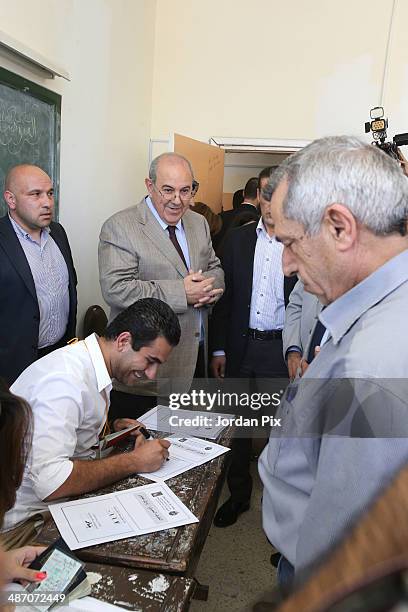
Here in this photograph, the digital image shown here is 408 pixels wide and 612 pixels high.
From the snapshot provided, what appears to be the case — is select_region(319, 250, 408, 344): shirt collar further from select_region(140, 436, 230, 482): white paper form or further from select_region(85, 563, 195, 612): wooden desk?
select_region(140, 436, 230, 482): white paper form

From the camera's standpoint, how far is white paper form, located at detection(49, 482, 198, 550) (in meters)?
1.12

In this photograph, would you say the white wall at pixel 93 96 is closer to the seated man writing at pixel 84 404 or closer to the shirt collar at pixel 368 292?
the seated man writing at pixel 84 404

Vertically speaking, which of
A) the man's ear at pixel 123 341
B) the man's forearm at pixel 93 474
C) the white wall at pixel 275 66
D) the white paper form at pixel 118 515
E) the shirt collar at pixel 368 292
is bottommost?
the white paper form at pixel 118 515

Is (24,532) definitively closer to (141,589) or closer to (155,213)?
(141,589)

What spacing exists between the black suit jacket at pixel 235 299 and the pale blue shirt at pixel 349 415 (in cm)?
164

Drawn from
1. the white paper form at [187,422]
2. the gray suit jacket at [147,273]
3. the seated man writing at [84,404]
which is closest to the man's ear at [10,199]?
the gray suit jacket at [147,273]

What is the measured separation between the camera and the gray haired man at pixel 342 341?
62 cm

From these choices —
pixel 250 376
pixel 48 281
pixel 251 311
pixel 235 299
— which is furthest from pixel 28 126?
pixel 250 376

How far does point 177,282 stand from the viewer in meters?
2.21

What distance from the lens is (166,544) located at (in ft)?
3.61

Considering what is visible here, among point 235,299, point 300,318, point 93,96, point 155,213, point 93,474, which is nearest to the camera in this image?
point 93,474

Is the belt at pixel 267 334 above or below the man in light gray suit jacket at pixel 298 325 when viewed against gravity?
below

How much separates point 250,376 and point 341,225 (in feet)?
6.05

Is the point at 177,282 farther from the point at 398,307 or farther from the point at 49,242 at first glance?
the point at 398,307
